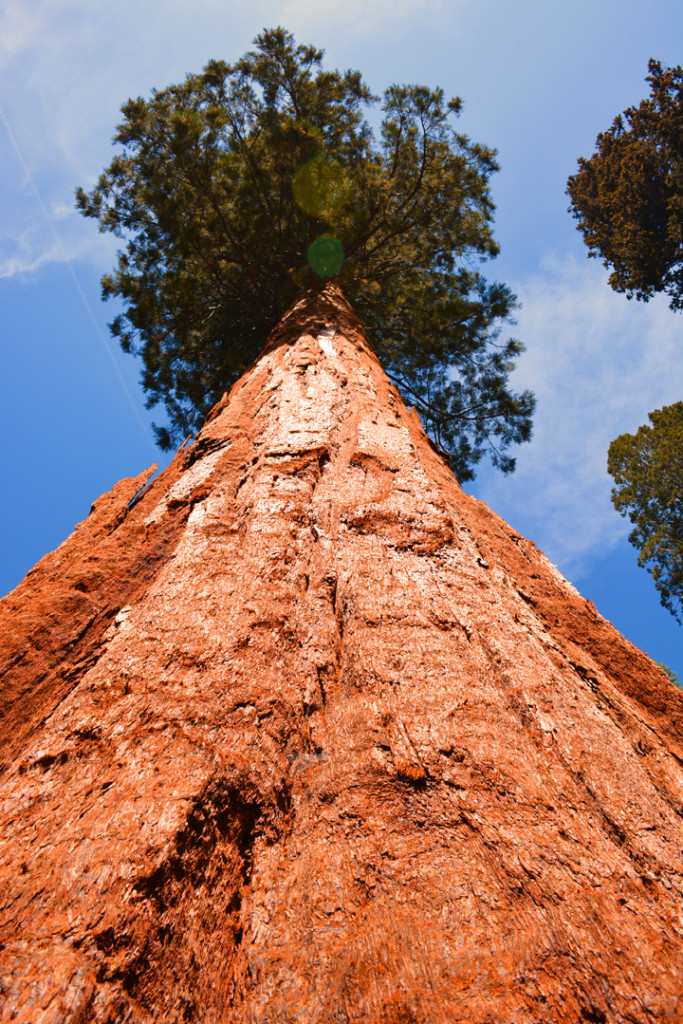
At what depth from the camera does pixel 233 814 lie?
109 cm

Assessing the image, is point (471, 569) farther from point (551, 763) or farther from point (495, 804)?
point (495, 804)

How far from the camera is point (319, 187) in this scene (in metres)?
5.72

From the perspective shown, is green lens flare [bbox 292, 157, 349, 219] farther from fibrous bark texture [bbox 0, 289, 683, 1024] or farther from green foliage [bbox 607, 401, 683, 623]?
green foliage [bbox 607, 401, 683, 623]

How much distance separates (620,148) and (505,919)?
62.8 feet

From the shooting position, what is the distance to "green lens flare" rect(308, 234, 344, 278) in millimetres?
6016

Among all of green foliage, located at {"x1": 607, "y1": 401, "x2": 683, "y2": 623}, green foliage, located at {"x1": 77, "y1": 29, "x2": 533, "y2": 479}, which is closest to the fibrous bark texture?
green foliage, located at {"x1": 77, "y1": 29, "x2": 533, "y2": 479}

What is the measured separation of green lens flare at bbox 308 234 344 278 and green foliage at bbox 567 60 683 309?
10.9 metres

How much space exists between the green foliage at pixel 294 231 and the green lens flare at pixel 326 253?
0.05 ft

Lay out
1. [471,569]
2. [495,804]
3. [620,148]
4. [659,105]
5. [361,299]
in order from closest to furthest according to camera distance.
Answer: [495,804] → [471,569] → [361,299] → [659,105] → [620,148]

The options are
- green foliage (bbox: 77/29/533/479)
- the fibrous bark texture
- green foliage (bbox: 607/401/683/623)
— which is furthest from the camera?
green foliage (bbox: 607/401/683/623)

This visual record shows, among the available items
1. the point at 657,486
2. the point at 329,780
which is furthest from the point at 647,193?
the point at 329,780

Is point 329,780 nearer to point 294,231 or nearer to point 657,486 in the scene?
point 294,231

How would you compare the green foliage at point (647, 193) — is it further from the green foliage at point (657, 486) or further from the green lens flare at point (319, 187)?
the green lens flare at point (319, 187)

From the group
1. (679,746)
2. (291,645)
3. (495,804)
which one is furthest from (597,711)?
(291,645)
